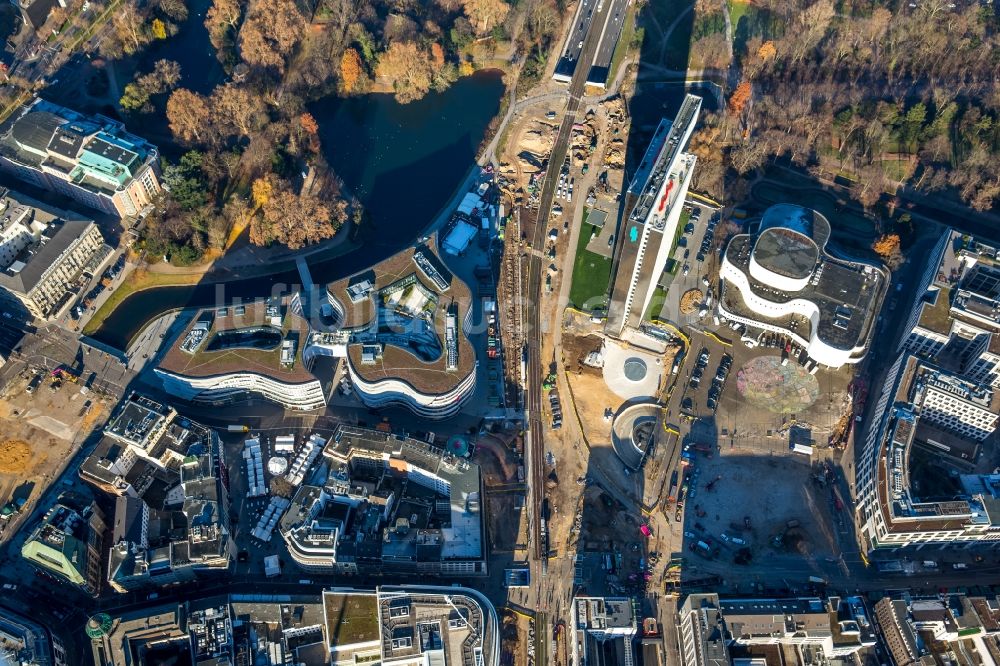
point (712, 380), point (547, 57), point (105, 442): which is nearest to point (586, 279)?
point (712, 380)

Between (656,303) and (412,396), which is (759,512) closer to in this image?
(656,303)

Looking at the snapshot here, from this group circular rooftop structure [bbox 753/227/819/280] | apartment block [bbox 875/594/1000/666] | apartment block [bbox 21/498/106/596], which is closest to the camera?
apartment block [bbox 875/594/1000/666]

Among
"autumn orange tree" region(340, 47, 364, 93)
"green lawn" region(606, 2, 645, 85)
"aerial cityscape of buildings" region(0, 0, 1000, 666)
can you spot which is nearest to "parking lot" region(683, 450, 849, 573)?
"aerial cityscape of buildings" region(0, 0, 1000, 666)

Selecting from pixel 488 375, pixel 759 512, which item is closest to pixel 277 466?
pixel 488 375

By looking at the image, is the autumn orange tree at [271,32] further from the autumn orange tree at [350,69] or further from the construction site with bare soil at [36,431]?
the construction site with bare soil at [36,431]

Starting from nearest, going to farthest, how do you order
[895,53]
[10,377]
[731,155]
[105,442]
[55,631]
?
1. [55,631]
2. [105,442]
3. [10,377]
4. [731,155]
5. [895,53]

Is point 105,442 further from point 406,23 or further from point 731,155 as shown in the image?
point 731,155

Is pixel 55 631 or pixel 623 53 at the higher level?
pixel 623 53

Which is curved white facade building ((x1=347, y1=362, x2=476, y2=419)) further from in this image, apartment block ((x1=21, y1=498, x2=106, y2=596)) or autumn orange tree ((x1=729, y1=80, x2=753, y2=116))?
autumn orange tree ((x1=729, y1=80, x2=753, y2=116))
